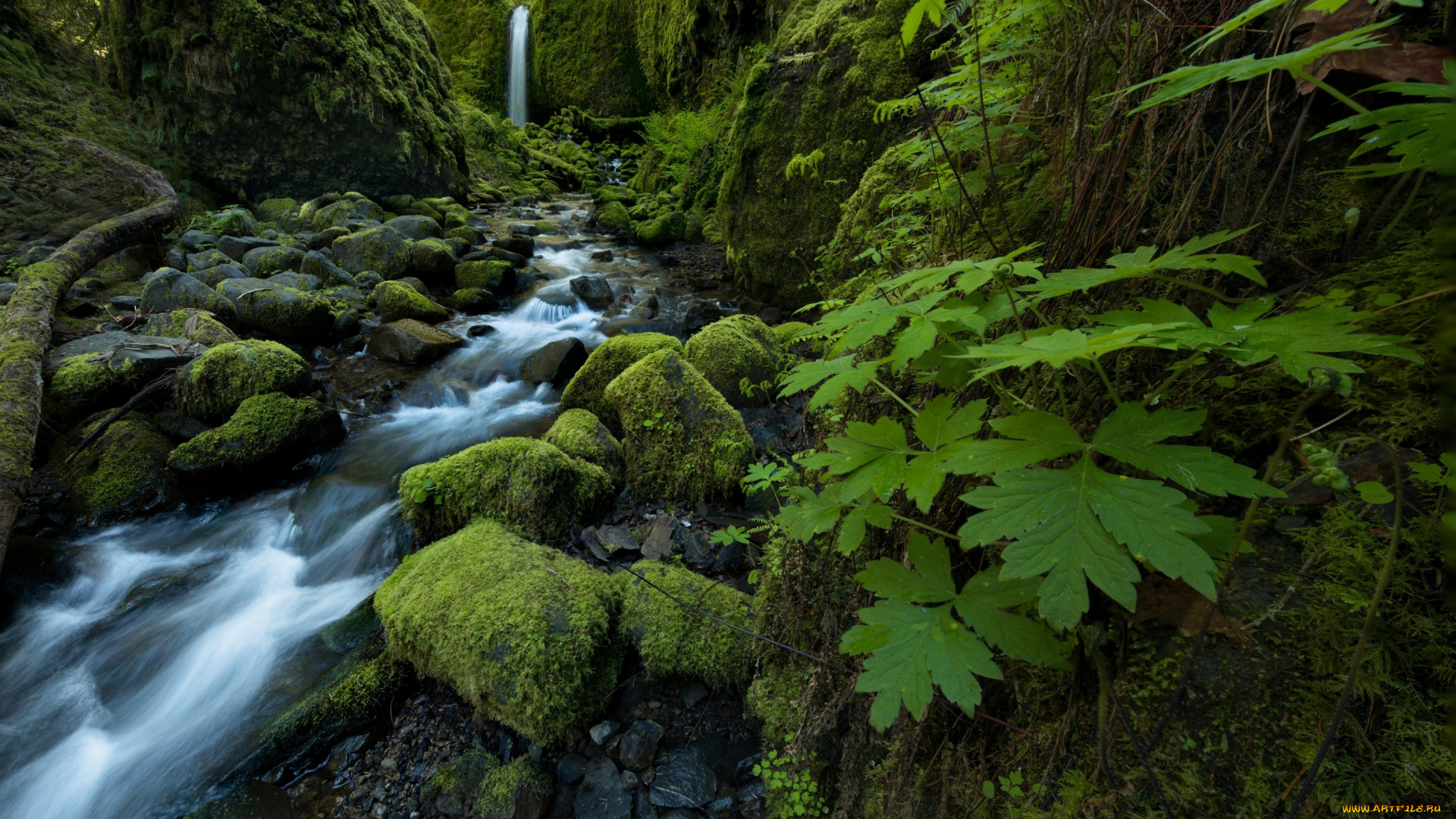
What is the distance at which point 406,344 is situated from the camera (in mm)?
7105

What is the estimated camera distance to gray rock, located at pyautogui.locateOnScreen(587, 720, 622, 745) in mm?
2691

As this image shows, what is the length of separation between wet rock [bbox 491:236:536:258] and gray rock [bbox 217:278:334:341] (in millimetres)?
4170

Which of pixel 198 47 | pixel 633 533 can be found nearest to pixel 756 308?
pixel 633 533

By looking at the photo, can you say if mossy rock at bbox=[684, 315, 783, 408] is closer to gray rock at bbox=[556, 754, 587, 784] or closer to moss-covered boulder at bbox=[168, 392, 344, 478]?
gray rock at bbox=[556, 754, 587, 784]

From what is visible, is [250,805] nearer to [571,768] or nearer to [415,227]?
[571,768]

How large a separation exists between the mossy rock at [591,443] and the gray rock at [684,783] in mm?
2138

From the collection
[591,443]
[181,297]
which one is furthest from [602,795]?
[181,297]

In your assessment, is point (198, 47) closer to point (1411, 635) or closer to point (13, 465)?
point (13, 465)

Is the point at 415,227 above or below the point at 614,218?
below

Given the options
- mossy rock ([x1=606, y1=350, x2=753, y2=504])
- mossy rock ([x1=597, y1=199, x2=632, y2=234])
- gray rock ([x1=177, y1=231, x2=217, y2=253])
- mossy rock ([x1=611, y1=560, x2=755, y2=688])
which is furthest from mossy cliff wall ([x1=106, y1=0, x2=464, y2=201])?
mossy rock ([x1=611, y1=560, x2=755, y2=688])

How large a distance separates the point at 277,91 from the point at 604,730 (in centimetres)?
1406

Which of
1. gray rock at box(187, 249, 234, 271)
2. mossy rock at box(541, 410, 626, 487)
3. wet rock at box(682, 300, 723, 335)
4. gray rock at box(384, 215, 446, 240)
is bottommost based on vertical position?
mossy rock at box(541, 410, 626, 487)

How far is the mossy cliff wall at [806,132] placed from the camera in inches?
241

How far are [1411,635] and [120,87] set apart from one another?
59.1 feet
